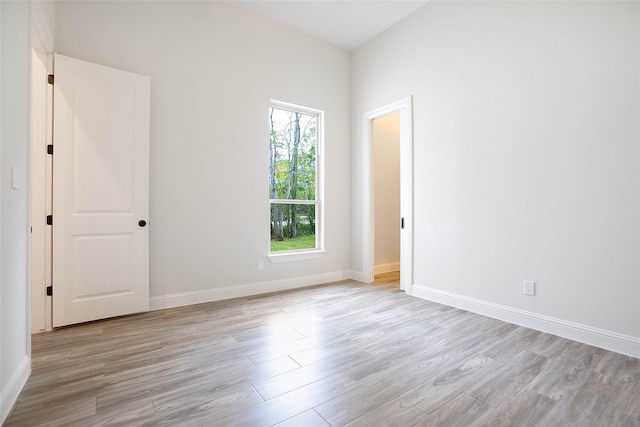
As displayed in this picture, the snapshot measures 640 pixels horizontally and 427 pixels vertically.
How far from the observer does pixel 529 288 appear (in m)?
2.62

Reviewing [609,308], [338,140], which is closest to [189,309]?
[338,140]

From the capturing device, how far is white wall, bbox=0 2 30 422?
59.2 inches

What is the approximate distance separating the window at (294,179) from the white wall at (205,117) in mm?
206

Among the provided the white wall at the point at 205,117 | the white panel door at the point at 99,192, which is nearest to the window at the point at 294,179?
the white wall at the point at 205,117

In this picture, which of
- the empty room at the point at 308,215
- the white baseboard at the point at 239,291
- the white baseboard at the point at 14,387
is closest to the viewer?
the white baseboard at the point at 14,387

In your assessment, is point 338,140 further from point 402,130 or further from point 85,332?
point 85,332

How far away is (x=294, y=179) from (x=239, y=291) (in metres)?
1.60

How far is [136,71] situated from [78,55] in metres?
0.44

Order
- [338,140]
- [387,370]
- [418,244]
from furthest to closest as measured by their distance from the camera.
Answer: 1. [338,140]
2. [418,244]
3. [387,370]

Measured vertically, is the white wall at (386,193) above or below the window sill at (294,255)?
above

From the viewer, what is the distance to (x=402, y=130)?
3740 mm

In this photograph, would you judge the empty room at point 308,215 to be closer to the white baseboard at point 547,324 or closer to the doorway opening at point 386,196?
the white baseboard at point 547,324

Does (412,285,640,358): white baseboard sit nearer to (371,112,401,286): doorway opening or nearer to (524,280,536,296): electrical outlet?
(524,280,536,296): electrical outlet

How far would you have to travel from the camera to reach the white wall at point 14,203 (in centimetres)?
150
